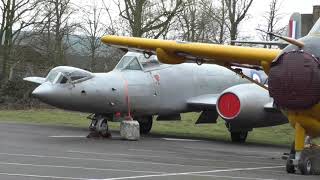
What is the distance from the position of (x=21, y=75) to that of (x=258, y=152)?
2615 centimetres

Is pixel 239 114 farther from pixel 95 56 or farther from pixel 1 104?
pixel 95 56

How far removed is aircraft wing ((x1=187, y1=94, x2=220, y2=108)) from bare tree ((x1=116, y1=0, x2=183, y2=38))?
21.0 meters

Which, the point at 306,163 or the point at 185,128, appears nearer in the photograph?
the point at 306,163

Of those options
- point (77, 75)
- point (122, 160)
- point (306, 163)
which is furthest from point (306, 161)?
point (77, 75)

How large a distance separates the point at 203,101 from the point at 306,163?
10550 millimetres

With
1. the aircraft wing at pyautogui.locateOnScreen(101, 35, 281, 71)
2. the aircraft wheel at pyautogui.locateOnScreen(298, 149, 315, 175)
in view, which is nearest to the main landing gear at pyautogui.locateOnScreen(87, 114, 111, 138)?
the aircraft wing at pyautogui.locateOnScreen(101, 35, 281, 71)

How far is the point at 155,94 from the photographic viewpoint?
19.9 metres

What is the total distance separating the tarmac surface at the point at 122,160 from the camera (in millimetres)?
9656

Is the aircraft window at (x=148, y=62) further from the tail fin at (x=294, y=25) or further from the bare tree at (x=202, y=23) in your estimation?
the bare tree at (x=202, y=23)

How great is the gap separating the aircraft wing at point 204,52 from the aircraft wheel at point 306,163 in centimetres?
173

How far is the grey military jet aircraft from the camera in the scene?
59.4 ft

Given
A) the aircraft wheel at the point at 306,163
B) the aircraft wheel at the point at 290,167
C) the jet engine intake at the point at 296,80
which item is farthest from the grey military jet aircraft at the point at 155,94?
the jet engine intake at the point at 296,80

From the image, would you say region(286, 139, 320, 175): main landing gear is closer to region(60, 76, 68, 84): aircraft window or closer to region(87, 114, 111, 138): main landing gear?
region(87, 114, 111, 138): main landing gear

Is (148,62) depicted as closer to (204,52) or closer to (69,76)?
(69,76)
